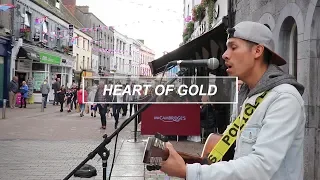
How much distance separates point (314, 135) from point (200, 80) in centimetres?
367

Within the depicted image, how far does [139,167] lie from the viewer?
7332mm

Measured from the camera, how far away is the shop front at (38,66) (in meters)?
24.7

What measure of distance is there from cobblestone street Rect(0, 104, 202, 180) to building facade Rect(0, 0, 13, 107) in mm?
8613

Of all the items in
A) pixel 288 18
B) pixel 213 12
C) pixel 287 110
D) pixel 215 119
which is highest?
pixel 213 12

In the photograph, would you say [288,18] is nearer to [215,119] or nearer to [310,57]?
[310,57]

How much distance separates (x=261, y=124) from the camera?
148 cm

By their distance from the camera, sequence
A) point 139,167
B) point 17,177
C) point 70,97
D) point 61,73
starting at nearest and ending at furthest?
1. point 17,177
2. point 139,167
3. point 70,97
4. point 61,73

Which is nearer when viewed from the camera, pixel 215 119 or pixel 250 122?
pixel 250 122

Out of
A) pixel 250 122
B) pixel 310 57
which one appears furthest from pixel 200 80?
pixel 250 122

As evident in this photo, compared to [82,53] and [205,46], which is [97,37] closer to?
[82,53]

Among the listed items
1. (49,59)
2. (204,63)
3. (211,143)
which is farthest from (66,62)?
(211,143)

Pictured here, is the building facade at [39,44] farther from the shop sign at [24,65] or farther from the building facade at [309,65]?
the building facade at [309,65]

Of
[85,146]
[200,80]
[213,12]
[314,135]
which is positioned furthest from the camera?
[213,12]

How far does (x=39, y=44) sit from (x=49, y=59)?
5.89 feet
